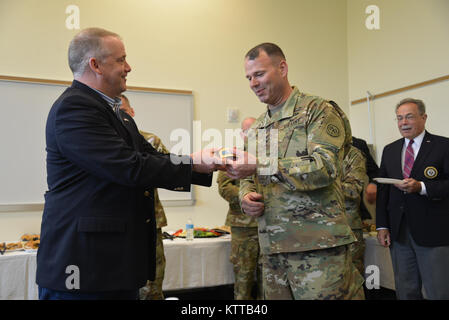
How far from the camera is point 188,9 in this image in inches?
184

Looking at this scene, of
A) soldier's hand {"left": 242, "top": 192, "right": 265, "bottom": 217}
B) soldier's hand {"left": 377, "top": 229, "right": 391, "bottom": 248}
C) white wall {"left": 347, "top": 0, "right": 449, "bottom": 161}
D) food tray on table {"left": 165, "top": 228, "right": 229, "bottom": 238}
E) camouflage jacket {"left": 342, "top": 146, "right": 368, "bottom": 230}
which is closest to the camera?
soldier's hand {"left": 242, "top": 192, "right": 265, "bottom": 217}

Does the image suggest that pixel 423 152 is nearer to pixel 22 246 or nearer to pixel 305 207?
pixel 305 207

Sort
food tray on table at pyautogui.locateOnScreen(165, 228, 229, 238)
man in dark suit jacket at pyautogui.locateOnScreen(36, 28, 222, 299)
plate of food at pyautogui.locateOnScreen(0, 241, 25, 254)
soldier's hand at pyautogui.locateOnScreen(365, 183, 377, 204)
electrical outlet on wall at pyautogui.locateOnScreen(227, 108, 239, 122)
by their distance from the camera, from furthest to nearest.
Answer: electrical outlet on wall at pyautogui.locateOnScreen(227, 108, 239, 122) < soldier's hand at pyautogui.locateOnScreen(365, 183, 377, 204) < food tray on table at pyautogui.locateOnScreen(165, 228, 229, 238) < plate of food at pyautogui.locateOnScreen(0, 241, 25, 254) < man in dark suit jacket at pyautogui.locateOnScreen(36, 28, 222, 299)

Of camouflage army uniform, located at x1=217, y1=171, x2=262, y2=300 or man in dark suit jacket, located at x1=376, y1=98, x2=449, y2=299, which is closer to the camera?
man in dark suit jacket, located at x1=376, y1=98, x2=449, y2=299

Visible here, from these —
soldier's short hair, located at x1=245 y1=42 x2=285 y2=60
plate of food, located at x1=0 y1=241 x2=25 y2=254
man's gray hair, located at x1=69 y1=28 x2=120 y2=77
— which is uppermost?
soldier's short hair, located at x1=245 y1=42 x2=285 y2=60

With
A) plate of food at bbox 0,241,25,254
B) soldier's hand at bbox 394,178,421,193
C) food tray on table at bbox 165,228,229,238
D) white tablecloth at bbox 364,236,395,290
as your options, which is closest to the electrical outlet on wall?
food tray on table at bbox 165,228,229,238

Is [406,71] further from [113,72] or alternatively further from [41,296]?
[41,296]

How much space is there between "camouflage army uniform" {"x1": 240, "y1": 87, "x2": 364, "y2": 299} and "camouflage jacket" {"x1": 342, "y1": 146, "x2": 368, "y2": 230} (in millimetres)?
2067

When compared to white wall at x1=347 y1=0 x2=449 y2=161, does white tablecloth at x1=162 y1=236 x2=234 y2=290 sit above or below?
below

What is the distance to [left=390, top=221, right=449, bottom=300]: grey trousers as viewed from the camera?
2924 millimetres

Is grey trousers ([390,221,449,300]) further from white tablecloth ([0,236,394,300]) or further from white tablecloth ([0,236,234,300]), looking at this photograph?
white tablecloth ([0,236,234,300])

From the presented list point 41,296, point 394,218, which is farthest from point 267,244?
point 394,218

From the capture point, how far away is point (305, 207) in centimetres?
174

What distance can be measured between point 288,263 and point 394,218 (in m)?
1.90
